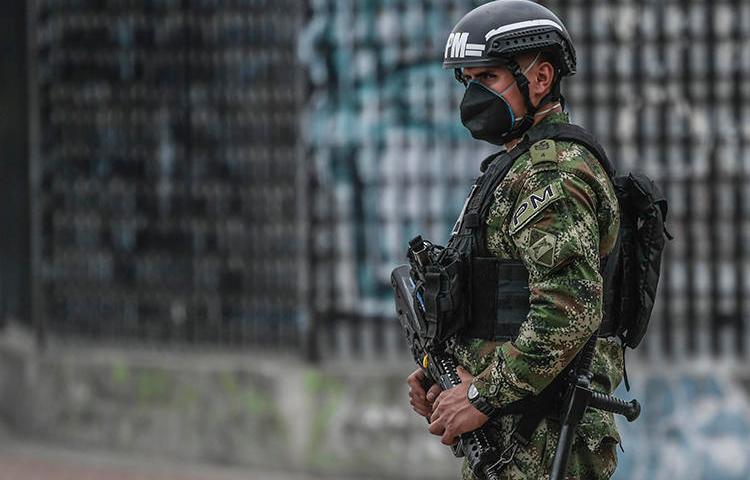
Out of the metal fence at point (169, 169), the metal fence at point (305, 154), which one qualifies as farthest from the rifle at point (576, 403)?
the metal fence at point (169, 169)

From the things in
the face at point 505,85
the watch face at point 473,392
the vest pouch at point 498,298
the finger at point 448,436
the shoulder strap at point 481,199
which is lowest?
the finger at point 448,436

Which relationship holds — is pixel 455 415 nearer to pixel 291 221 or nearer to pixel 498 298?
pixel 498 298

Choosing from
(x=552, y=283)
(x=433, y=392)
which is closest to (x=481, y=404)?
(x=433, y=392)

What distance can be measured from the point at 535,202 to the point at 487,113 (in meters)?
0.33

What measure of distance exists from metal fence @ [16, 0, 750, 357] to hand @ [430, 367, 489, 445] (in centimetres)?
382

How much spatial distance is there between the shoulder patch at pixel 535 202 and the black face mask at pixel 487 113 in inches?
10.2

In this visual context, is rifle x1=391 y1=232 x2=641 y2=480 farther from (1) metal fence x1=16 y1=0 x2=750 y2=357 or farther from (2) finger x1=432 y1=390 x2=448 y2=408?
(1) metal fence x1=16 y1=0 x2=750 y2=357

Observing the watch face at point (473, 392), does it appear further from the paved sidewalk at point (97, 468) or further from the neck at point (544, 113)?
the paved sidewalk at point (97, 468)

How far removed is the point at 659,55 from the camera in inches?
289

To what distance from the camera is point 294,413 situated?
7855mm

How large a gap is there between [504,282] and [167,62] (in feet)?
16.6

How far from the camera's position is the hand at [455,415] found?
3.66 meters

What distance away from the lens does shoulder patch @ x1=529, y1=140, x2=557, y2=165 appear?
143 inches

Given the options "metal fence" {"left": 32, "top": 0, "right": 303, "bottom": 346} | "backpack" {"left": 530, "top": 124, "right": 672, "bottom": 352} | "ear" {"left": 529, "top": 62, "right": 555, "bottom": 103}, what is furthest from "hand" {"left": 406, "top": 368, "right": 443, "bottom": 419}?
"metal fence" {"left": 32, "top": 0, "right": 303, "bottom": 346}
